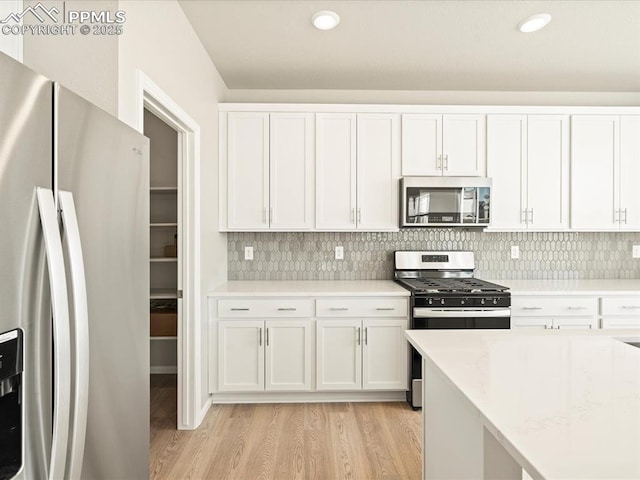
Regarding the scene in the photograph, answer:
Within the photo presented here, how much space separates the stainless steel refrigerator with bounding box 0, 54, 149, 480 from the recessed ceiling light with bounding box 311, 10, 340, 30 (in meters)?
1.69

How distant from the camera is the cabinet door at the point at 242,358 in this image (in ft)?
10.2

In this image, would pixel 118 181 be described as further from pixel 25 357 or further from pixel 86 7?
pixel 86 7

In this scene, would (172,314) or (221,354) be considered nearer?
(221,354)

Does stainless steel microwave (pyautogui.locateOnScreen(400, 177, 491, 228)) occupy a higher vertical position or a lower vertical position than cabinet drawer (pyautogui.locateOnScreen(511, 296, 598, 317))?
higher

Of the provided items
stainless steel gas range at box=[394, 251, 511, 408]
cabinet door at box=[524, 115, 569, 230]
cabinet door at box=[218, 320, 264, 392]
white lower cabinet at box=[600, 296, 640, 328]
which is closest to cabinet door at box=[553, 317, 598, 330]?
white lower cabinet at box=[600, 296, 640, 328]

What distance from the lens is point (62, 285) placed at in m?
0.85

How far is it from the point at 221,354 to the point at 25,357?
241 cm

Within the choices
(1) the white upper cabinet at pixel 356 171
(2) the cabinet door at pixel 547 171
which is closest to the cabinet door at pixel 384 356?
(1) the white upper cabinet at pixel 356 171

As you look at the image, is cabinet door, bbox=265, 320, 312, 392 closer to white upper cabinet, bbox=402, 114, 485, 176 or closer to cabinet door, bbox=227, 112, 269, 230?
cabinet door, bbox=227, 112, 269, 230

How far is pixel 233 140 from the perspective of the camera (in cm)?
343

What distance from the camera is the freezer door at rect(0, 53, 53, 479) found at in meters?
0.76

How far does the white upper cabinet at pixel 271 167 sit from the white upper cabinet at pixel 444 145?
0.85 meters

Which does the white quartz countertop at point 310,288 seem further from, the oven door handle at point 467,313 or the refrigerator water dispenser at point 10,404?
the refrigerator water dispenser at point 10,404

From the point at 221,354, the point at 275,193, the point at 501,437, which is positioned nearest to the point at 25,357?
the point at 501,437
